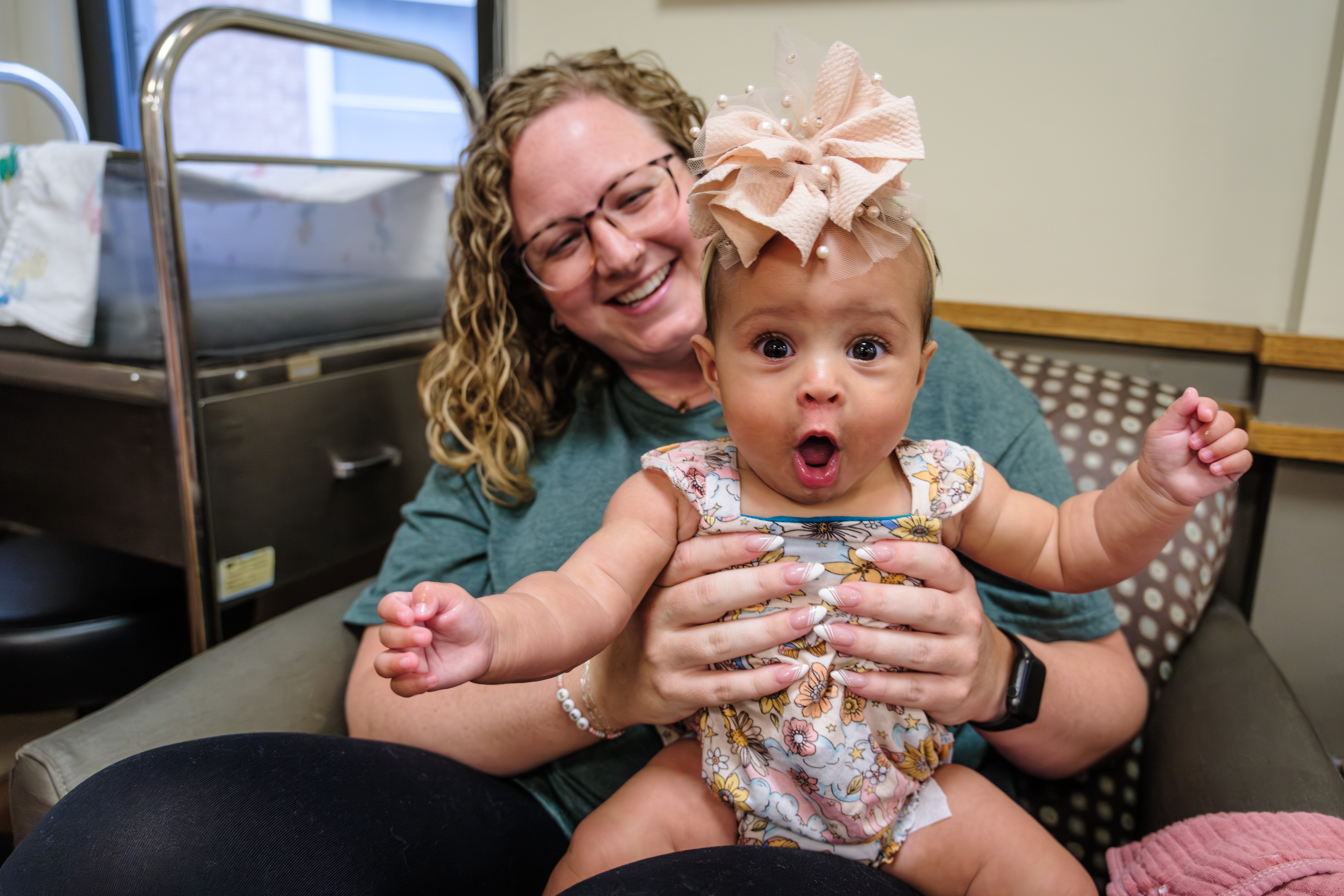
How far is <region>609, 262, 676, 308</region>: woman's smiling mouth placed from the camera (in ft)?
3.85

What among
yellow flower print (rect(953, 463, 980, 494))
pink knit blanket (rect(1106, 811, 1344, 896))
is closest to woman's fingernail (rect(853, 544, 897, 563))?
yellow flower print (rect(953, 463, 980, 494))

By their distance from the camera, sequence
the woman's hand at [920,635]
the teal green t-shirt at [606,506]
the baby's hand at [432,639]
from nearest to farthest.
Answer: the baby's hand at [432,639] → the woman's hand at [920,635] → the teal green t-shirt at [606,506]

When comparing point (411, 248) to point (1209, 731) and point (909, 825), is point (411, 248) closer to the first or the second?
point (909, 825)

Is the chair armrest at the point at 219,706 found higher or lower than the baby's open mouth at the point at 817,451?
lower

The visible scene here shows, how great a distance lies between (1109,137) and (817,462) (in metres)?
1.17

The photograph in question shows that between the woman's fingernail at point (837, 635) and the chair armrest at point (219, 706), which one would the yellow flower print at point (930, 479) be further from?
the chair armrest at point (219, 706)

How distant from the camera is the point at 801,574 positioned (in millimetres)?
793

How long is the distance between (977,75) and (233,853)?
5.48ft

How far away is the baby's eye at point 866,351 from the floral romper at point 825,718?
14cm

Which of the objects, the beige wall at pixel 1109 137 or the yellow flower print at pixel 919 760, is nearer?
the yellow flower print at pixel 919 760

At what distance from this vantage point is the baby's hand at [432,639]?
58cm

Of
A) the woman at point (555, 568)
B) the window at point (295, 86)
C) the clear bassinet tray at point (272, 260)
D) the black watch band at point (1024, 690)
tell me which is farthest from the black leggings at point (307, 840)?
the window at point (295, 86)

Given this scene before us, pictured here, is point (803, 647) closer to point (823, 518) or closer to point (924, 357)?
point (823, 518)

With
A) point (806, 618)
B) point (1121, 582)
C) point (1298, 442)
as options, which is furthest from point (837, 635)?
point (1298, 442)
